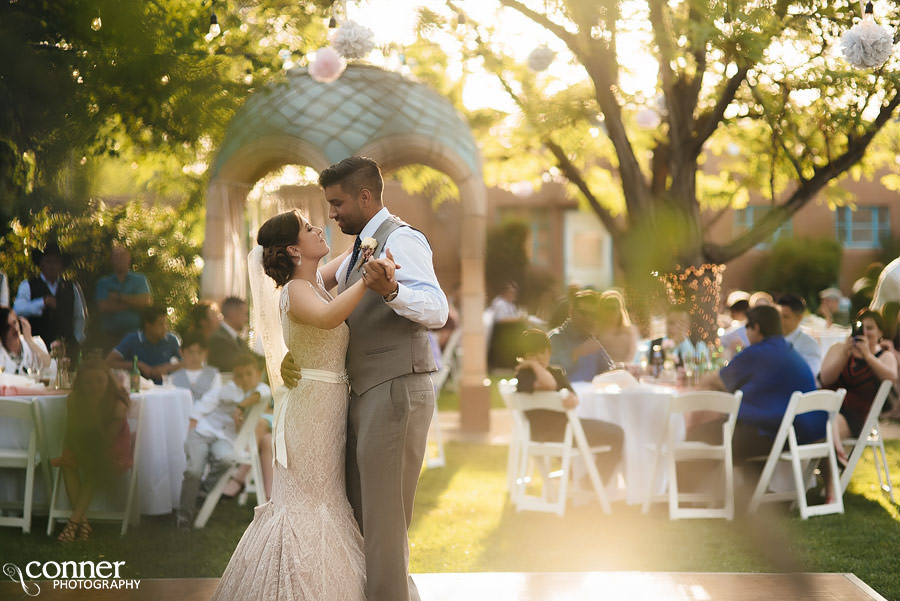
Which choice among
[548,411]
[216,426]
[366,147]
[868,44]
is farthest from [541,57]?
[216,426]

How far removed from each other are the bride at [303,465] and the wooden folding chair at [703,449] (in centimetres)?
313

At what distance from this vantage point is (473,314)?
10.6 meters

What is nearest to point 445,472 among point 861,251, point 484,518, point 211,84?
point 484,518

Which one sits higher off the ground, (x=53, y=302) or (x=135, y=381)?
(x=53, y=302)

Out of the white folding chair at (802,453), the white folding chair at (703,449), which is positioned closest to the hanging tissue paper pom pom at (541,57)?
the white folding chair at (703,449)

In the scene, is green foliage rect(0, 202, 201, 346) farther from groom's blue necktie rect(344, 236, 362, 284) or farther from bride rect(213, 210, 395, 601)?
groom's blue necktie rect(344, 236, 362, 284)

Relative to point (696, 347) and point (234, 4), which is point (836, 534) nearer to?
point (696, 347)

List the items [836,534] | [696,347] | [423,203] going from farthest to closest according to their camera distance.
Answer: [423,203], [696,347], [836,534]

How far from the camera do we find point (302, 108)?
9352mm

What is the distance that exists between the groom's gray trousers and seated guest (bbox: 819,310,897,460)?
4.32 m

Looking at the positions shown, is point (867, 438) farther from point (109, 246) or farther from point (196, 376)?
point (109, 246)

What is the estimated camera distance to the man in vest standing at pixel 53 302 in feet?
11.9

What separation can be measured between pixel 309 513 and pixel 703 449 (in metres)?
3.50

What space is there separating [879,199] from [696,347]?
2333 centimetres
